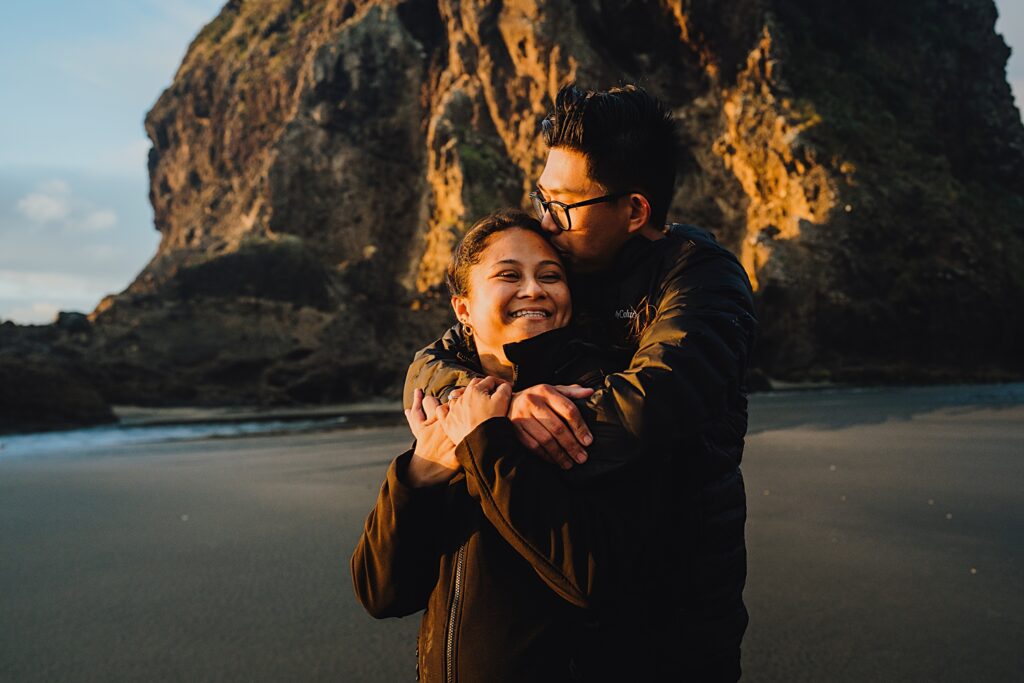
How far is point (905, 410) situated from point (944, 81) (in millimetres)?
32086

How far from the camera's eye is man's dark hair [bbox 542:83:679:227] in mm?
1896

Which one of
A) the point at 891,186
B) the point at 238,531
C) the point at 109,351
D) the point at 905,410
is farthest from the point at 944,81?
the point at 238,531

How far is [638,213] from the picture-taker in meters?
1.99

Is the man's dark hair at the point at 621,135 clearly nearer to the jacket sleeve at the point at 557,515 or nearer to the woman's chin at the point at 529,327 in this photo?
the woman's chin at the point at 529,327

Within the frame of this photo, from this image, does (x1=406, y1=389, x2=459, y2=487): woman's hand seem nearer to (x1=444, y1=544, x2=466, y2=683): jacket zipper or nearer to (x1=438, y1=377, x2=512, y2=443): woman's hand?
(x1=438, y1=377, x2=512, y2=443): woman's hand

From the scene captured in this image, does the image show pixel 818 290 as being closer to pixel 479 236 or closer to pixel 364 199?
pixel 364 199

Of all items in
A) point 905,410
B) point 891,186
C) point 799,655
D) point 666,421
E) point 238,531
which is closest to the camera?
point 666,421

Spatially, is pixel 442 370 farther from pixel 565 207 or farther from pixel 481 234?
pixel 565 207

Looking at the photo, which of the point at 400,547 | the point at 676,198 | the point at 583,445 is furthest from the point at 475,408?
the point at 676,198

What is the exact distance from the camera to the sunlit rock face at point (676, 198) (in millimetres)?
27375

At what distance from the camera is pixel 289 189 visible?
1489 inches

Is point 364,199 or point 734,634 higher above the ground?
point 364,199

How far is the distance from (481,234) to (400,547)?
77 cm

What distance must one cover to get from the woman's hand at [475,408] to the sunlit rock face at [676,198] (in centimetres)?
2259
